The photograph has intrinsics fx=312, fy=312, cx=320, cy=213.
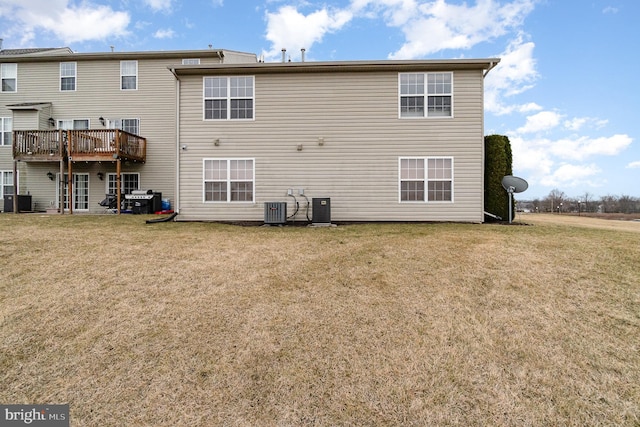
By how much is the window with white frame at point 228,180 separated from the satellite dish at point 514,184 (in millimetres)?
9190

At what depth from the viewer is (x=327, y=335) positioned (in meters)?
4.07

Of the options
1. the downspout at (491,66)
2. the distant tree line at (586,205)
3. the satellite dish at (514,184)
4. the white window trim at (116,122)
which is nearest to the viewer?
the downspout at (491,66)

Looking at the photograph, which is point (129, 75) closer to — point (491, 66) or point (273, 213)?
point (273, 213)

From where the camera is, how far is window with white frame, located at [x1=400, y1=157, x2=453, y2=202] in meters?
11.2

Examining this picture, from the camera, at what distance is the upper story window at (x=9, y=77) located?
17.3 metres

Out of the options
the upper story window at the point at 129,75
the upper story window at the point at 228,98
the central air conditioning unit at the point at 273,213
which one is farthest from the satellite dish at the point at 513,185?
the upper story window at the point at 129,75

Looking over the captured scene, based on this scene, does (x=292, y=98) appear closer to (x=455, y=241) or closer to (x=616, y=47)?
(x=455, y=241)

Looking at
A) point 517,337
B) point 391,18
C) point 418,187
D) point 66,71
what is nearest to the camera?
point 517,337

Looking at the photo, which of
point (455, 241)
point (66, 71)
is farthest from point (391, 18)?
point (66, 71)

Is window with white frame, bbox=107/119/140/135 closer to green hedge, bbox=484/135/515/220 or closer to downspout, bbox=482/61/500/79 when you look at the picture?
downspout, bbox=482/61/500/79

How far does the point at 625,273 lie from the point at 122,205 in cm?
1846

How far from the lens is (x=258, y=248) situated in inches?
298

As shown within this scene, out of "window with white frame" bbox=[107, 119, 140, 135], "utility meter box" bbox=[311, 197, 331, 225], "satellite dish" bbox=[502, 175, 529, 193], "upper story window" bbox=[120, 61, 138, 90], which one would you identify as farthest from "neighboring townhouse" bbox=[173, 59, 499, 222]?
"upper story window" bbox=[120, 61, 138, 90]

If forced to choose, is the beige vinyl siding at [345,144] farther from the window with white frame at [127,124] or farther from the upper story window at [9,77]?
the upper story window at [9,77]
